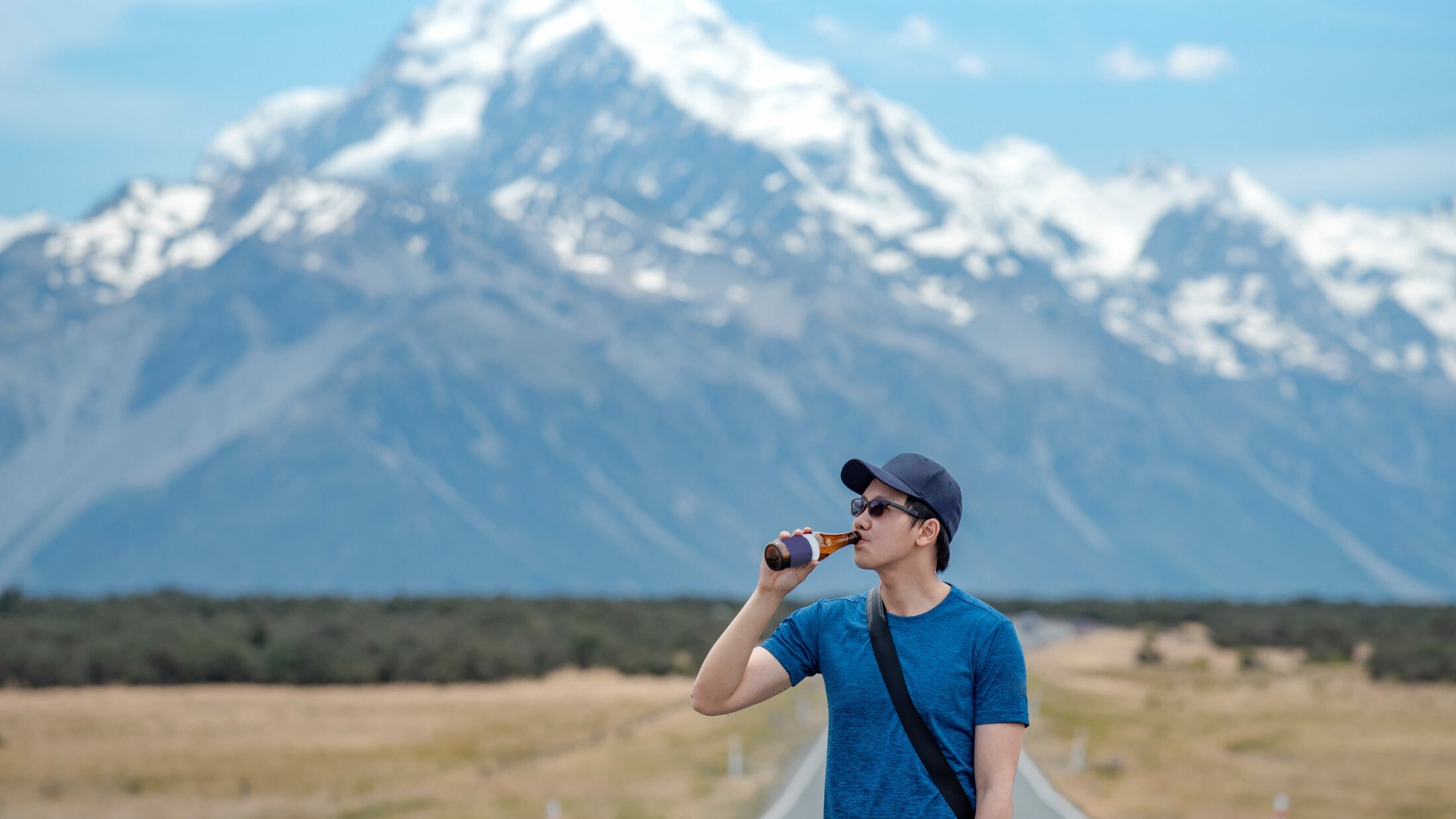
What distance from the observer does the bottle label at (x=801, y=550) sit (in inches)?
214

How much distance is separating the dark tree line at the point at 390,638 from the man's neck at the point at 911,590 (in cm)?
3846

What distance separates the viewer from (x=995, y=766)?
5469mm

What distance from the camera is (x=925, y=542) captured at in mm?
5680

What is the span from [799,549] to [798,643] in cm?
55

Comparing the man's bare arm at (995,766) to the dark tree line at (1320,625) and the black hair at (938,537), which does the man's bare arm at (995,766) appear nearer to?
the black hair at (938,537)

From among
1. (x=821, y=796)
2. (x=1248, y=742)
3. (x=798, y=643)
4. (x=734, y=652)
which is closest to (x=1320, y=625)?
(x=1248, y=742)

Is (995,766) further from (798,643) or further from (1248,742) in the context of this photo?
(1248,742)

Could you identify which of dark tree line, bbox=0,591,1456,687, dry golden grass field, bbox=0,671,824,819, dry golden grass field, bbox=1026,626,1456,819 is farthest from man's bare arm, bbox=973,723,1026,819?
dark tree line, bbox=0,591,1456,687

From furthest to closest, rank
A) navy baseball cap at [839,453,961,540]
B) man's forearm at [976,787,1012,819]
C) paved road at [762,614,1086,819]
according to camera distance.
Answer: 1. paved road at [762,614,1086,819]
2. navy baseball cap at [839,453,961,540]
3. man's forearm at [976,787,1012,819]

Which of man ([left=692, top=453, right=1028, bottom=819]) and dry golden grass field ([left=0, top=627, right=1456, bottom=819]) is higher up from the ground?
man ([left=692, top=453, right=1028, bottom=819])

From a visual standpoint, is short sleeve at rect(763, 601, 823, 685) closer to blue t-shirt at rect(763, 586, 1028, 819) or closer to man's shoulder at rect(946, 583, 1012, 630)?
blue t-shirt at rect(763, 586, 1028, 819)

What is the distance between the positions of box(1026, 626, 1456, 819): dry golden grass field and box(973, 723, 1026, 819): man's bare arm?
15.8 m

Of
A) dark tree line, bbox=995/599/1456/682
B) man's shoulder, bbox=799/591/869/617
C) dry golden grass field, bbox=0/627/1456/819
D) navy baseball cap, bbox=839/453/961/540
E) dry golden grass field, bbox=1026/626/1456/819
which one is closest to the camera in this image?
navy baseball cap, bbox=839/453/961/540

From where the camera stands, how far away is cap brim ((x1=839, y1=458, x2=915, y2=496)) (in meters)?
5.59
